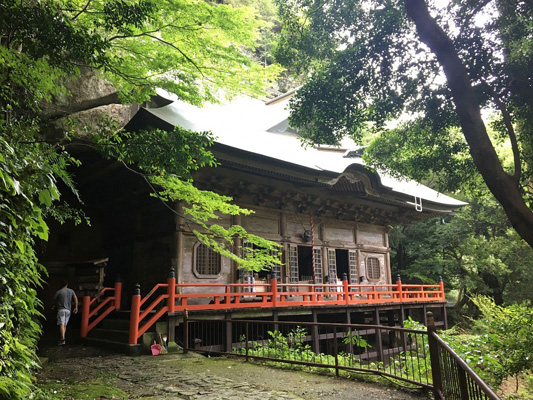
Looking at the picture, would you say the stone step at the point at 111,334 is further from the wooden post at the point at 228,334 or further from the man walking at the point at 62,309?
the wooden post at the point at 228,334

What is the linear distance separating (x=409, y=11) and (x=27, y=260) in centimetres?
784

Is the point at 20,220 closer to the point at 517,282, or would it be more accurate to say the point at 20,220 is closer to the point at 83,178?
the point at 83,178

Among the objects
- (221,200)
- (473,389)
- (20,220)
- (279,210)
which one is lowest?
(473,389)

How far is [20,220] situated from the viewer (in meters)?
3.04

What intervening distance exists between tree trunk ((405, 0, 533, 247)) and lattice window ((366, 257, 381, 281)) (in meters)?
10.1

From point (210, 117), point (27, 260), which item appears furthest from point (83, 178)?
point (27, 260)

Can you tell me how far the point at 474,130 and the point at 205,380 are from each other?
621cm

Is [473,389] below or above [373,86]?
below

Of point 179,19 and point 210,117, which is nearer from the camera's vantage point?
point 179,19

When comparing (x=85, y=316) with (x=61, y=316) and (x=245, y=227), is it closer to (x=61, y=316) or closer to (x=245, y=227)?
(x=61, y=316)

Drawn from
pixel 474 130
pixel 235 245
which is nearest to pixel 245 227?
pixel 235 245

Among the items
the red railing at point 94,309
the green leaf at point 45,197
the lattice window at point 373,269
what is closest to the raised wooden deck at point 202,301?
the red railing at point 94,309

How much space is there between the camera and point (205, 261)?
11.4 m

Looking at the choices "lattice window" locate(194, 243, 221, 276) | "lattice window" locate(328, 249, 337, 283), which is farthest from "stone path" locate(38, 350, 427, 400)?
"lattice window" locate(328, 249, 337, 283)
